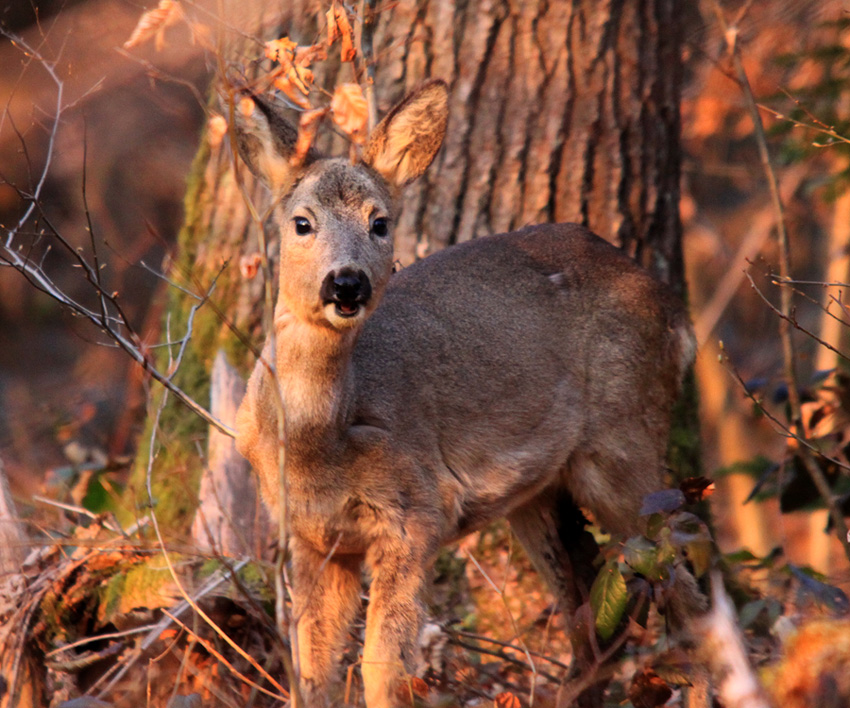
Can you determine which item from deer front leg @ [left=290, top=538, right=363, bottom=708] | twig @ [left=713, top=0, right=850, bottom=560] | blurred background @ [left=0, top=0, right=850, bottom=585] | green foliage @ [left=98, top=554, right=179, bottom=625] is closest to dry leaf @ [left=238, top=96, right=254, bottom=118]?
deer front leg @ [left=290, top=538, right=363, bottom=708]

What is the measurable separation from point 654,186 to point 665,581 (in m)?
2.88

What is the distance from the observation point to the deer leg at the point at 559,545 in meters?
5.71

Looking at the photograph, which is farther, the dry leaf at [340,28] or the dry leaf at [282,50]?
the dry leaf at [340,28]

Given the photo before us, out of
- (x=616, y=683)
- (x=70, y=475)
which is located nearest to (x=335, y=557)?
(x=616, y=683)

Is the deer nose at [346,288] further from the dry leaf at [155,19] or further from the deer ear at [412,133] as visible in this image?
the dry leaf at [155,19]

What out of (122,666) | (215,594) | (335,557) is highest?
(335,557)

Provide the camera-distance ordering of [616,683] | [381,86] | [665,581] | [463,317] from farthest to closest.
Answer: [381,86] < [616,683] < [463,317] < [665,581]

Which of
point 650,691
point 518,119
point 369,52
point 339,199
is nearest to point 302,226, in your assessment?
point 339,199

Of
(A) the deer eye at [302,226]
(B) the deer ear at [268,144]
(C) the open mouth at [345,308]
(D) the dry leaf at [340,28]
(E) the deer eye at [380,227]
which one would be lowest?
(C) the open mouth at [345,308]

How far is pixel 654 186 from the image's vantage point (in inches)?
254

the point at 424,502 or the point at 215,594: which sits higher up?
the point at 424,502

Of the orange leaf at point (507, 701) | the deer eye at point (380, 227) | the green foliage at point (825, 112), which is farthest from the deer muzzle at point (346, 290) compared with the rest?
the green foliage at point (825, 112)

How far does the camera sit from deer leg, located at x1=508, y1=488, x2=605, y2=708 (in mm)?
5711

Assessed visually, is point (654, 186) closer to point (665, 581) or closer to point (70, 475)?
point (665, 581)
